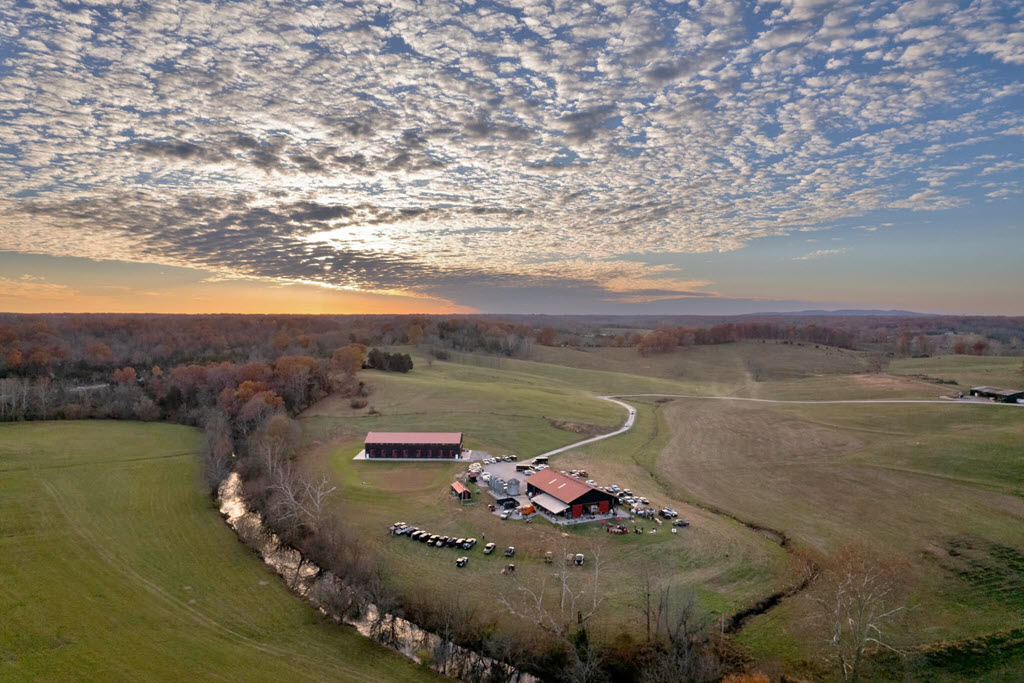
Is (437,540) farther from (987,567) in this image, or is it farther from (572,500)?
(987,567)

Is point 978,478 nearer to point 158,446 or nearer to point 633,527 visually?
point 633,527

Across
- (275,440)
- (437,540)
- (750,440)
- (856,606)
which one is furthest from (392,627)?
(750,440)

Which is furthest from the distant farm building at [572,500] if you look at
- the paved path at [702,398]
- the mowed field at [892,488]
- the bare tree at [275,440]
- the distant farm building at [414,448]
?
the bare tree at [275,440]

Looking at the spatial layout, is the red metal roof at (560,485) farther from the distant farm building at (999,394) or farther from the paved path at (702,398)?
the distant farm building at (999,394)

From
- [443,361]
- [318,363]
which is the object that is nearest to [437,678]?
[318,363]

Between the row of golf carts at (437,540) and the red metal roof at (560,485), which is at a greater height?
the red metal roof at (560,485)

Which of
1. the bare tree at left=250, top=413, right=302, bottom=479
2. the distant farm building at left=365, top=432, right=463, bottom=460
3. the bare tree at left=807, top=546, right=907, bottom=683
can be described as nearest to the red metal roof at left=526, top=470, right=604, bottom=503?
the distant farm building at left=365, top=432, right=463, bottom=460

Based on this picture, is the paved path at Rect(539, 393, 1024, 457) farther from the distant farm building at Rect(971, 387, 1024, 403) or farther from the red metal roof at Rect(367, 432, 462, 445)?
the red metal roof at Rect(367, 432, 462, 445)

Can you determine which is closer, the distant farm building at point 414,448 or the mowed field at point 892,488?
the mowed field at point 892,488
